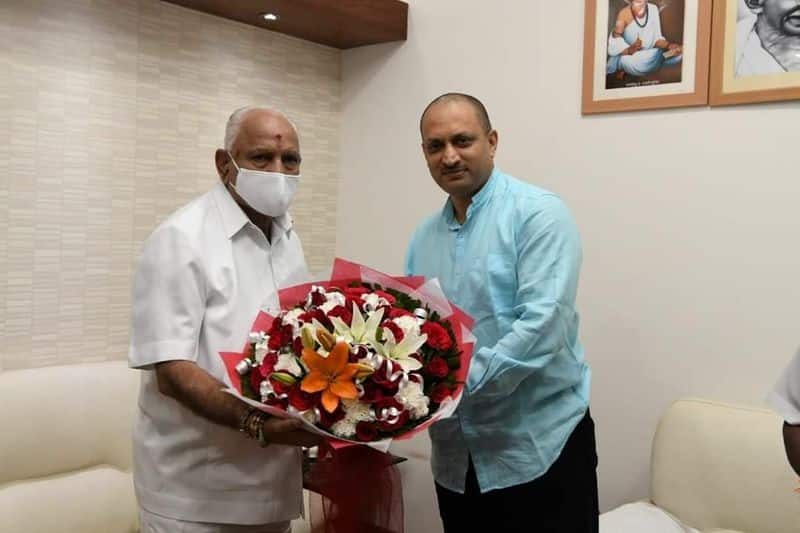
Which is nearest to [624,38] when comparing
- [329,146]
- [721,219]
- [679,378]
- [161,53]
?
[721,219]

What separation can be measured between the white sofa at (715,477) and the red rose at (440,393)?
3.61ft

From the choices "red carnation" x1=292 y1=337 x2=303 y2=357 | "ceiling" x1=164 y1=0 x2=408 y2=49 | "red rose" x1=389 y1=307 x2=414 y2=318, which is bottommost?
"red carnation" x1=292 y1=337 x2=303 y2=357

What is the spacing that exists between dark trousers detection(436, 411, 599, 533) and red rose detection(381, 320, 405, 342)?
1.91 feet

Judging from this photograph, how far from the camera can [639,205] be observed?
9.39 feet

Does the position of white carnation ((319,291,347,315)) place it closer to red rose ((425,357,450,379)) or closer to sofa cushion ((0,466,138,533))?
red rose ((425,357,450,379))

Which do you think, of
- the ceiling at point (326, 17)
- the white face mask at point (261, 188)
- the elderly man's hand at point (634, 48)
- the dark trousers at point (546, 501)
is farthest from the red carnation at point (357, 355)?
the ceiling at point (326, 17)

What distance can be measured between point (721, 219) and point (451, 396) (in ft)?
4.98

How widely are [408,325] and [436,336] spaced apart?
68mm

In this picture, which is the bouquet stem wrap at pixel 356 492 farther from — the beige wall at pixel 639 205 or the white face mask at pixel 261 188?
the beige wall at pixel 639 205

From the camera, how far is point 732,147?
2660mm

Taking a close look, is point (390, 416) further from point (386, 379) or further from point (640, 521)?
point (640, 521)

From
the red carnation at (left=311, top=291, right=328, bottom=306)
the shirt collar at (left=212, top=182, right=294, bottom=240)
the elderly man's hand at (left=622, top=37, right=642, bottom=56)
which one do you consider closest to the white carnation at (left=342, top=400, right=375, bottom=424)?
the red carnation at (left=311, top=291, right=328, bottom=306)

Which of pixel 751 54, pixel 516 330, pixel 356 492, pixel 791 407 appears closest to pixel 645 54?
pixel 751 54

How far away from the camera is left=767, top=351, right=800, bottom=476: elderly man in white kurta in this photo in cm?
137
